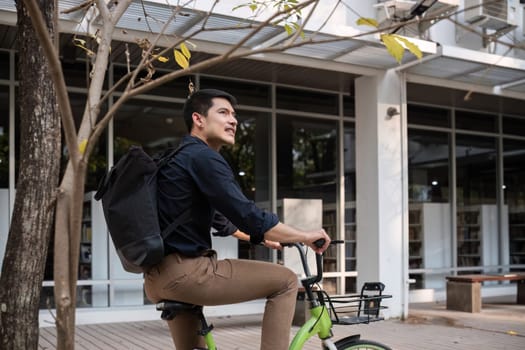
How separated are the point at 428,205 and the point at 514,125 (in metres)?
2.78

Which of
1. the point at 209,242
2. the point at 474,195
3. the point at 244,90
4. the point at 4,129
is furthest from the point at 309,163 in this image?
the point at 209,242

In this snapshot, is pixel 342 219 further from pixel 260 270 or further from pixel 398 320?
pixel 260 270

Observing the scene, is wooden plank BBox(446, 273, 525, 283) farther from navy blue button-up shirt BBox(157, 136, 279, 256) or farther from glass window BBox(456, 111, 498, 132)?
navy blue button-up shirt BBox(157, 136, 279, 256)

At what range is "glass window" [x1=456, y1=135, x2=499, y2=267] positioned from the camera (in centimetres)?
1289

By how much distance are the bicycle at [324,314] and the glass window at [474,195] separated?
982 centimetres

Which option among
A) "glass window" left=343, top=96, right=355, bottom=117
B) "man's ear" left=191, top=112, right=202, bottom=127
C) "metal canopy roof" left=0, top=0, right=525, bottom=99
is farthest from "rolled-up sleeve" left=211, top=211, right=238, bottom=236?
"glass window" left=343, top=96, right=355, bottom=117

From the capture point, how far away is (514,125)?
13688mm

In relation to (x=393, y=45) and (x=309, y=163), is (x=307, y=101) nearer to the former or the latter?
(x=309, y=163)

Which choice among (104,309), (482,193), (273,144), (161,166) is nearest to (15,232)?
(161,166)

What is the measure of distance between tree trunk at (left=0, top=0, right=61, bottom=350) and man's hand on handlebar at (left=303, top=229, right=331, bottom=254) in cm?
235

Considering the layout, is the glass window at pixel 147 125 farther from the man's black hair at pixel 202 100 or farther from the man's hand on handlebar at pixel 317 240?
the man's hand on handlebar at pixel 317 240

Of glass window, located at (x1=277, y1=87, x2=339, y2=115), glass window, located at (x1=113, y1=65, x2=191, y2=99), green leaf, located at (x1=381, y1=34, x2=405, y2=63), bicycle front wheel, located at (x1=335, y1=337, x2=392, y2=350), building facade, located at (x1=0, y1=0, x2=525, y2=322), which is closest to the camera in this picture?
green leaf, located at (x1=381, y1=34, x2=405, y2=63)

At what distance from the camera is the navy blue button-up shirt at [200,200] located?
2967mm

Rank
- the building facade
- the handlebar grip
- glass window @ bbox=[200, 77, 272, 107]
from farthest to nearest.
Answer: glass window @ bbox=[200, 77, 272, 107] < the building facade < the handlebar grip
